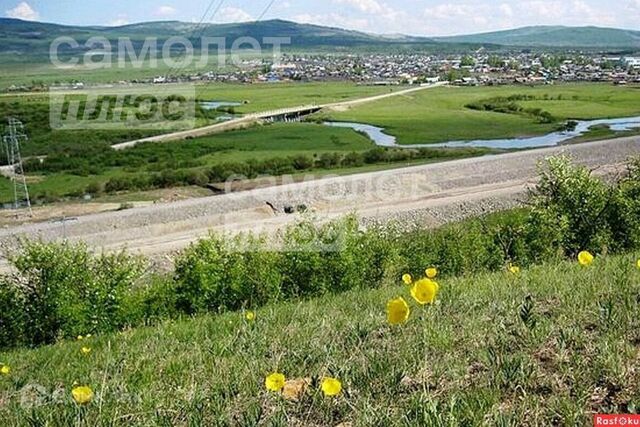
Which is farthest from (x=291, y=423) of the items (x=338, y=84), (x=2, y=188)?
(x=338, y=84)

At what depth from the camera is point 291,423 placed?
2.69 meters

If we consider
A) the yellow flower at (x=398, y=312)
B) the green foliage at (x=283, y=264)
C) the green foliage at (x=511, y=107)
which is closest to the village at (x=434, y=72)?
the green foliage at (x=511, y=107)

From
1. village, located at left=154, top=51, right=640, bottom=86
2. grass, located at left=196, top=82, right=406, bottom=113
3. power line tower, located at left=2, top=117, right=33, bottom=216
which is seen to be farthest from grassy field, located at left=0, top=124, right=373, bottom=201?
village, located at left=154, top=51, right=640, bottom=86

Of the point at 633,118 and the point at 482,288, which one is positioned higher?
the point at 482,288

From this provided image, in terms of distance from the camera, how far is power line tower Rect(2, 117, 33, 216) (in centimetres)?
3667

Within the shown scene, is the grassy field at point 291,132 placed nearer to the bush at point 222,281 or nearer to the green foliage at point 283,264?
the green foliage at point 283,264

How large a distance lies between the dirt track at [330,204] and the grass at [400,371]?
20868 mm

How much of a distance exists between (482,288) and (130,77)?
68481 millimetres

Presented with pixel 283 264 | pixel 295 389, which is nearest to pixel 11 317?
pixel 283 264

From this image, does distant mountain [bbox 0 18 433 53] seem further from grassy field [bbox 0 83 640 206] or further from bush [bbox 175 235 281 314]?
bush [bbox 175 235 281 314]

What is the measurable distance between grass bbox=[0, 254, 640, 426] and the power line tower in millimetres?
31876

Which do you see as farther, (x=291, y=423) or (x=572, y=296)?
(x=572, y=296)

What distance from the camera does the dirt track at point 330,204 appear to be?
27.7m

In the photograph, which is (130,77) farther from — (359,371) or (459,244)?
(359,371)
